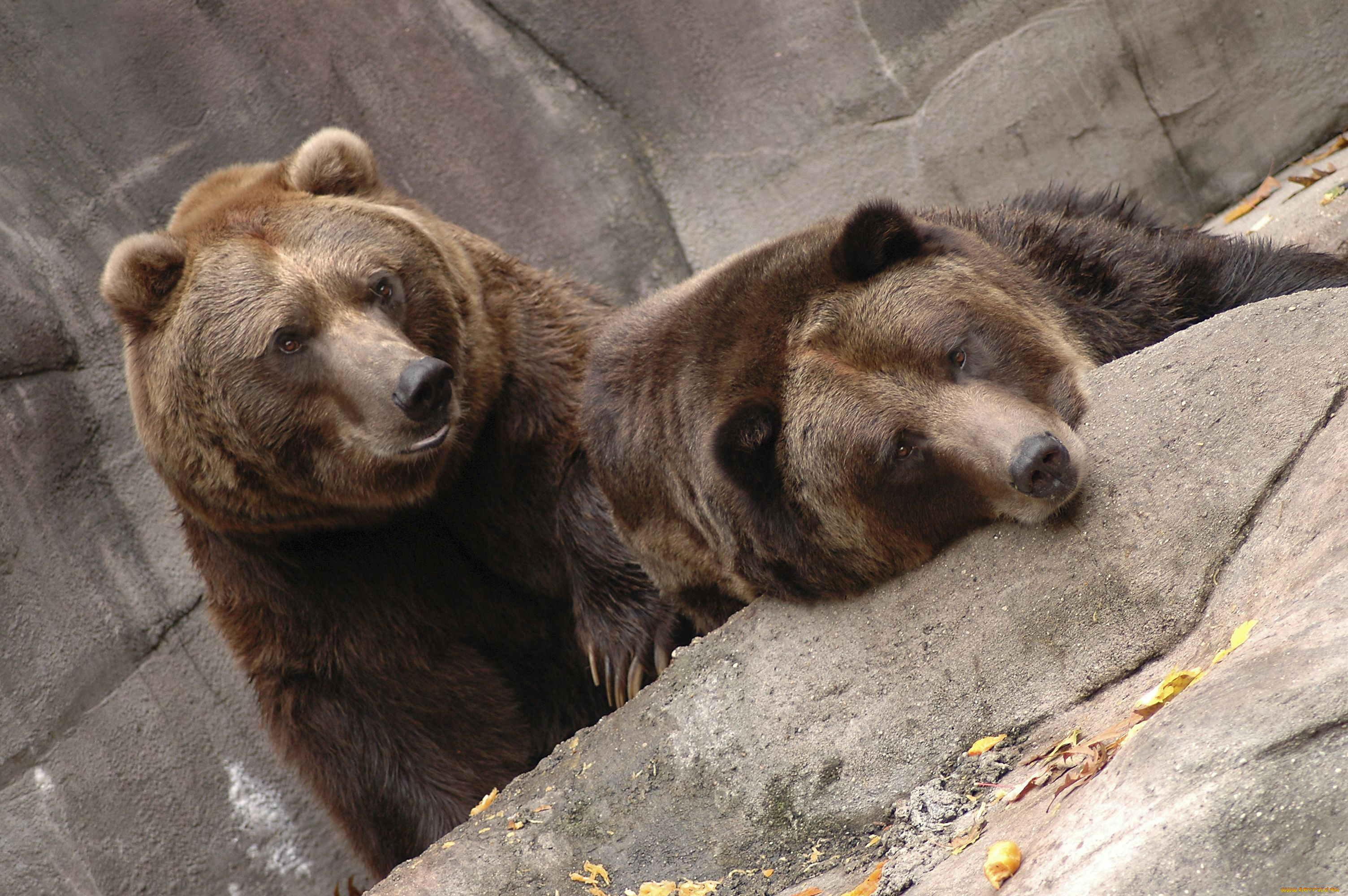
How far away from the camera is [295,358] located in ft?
15.7

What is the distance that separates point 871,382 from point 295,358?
2.42 metres

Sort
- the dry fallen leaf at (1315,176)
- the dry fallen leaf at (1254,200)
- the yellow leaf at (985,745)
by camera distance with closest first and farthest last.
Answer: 1. the yellow leaf at (985,745)
2. the dry fallen leaf at (1315,176)
3. the dry fallen leaf at (1254,200)

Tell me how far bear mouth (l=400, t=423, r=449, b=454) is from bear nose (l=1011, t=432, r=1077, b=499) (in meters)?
2.37

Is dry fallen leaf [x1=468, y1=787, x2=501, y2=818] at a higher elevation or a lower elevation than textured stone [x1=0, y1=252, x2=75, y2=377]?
lower

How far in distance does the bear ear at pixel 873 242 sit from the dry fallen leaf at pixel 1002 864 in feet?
6.31

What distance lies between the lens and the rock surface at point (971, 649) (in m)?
3.17

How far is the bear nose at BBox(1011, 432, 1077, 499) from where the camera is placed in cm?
323

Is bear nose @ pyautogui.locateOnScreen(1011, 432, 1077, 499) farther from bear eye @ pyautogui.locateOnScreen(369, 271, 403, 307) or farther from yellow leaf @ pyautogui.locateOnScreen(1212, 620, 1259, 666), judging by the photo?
bear eye @ pyautogui.locateOnScreen(369, 271, 403, 307)

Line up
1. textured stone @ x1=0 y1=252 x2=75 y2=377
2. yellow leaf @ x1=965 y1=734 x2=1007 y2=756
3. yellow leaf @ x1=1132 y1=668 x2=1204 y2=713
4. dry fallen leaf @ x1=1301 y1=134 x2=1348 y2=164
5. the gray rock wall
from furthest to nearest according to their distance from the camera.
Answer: dry fallen leaf @ x1=1301 y1=134 x2=1348 y2=164 → the gray rock wall → textured stone @ x1=0 y1=252 x2=75 y2=377 → yellow leaf @ x1=965 y1=734 x2=1007 y2=756 → yellow leaf @ x1=1132 y1=668 x2=1204 y2=713

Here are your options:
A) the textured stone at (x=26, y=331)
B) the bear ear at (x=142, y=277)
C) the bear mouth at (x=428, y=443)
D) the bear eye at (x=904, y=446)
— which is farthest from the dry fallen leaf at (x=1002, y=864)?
the textured stone at (x=26, y=331)

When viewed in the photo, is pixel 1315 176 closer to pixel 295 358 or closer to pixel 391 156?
pixel 391 156

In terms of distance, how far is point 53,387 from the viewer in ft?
21.5

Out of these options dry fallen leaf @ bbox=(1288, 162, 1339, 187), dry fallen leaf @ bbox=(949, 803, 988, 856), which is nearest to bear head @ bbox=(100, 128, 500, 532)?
dry fallen leaf @ bbox=(949, 803, 988, 856)

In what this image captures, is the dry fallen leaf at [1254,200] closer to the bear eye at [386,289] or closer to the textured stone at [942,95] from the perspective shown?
the textured stone at [942,95]
